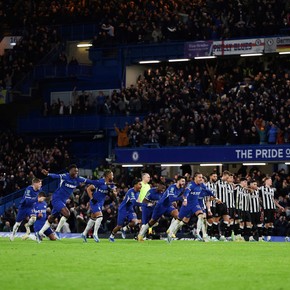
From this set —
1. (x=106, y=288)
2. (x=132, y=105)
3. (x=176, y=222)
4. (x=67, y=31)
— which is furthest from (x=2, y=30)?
(x=106, y=288)

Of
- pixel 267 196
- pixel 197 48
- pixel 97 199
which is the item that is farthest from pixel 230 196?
pixel 197 48

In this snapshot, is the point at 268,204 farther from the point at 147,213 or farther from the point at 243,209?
the point at 147,213

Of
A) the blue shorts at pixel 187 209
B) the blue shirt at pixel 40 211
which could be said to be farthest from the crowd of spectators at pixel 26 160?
the blue shorts at pixel 187 209

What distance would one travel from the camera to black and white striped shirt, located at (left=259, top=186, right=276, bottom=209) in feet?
136

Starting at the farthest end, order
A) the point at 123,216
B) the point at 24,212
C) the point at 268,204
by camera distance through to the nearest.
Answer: the point at 268,204 < the point at 24,212 < the point at 123,216

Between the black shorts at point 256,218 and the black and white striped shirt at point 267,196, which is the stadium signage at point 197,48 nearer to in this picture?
the black and white striped shirt at point 267,196

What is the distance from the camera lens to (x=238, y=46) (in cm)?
5888

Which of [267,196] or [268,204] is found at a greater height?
[267,196]

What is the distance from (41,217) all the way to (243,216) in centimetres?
905

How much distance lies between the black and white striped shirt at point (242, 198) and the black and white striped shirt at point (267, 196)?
681 mm

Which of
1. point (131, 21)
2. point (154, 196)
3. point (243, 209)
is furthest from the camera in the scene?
point (131, 21)

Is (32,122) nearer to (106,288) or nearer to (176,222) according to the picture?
(176,222)

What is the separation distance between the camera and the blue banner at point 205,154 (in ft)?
165

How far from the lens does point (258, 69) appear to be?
6081 cm
